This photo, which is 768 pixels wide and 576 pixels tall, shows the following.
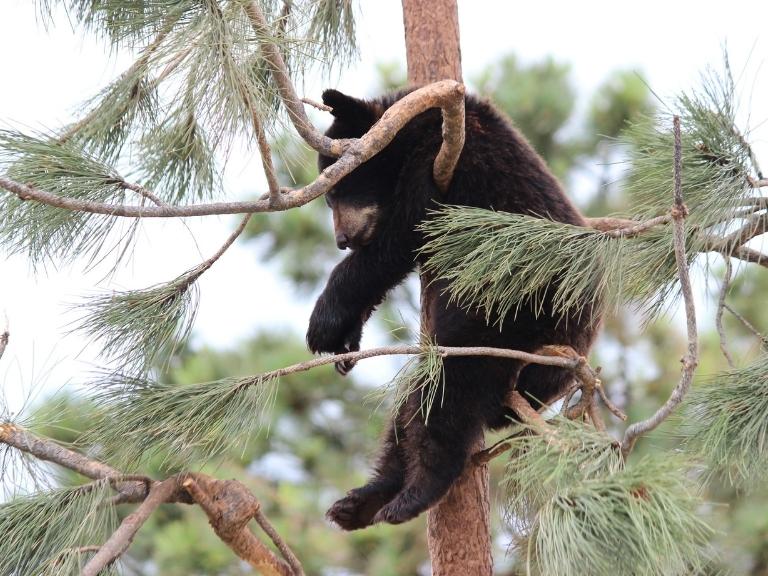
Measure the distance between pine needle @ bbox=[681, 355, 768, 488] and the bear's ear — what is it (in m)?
1.44

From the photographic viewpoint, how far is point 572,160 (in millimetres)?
6004

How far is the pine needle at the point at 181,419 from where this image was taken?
7.81 ft

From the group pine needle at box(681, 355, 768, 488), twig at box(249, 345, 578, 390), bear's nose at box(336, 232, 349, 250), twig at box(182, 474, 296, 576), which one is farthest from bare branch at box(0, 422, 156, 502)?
pine needle at box(681, 355, 768, 488)

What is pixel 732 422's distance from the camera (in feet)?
8.28

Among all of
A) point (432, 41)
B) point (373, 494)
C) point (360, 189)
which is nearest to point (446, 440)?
point (373, 494)

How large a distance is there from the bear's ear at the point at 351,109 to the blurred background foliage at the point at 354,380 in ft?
4.83

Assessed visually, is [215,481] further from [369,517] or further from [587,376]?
[587,376]

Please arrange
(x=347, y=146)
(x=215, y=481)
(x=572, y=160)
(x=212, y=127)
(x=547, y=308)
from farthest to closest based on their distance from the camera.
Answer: (x=572, y=160)
(x=547, y=308)
(x=215, y=481)
(x=347, y=146)
(x=212, y=127)

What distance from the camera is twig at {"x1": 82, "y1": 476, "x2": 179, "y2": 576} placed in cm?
229

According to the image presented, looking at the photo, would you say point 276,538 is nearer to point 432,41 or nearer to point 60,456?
point 60,456

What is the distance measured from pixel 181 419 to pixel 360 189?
128 cm

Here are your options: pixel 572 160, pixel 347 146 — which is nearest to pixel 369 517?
pixel 347 146

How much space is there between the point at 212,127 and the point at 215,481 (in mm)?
977

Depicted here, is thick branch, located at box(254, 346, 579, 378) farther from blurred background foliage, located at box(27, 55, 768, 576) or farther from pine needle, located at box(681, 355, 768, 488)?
blurred background foliage, located at box(27, 55, 768, 576)
